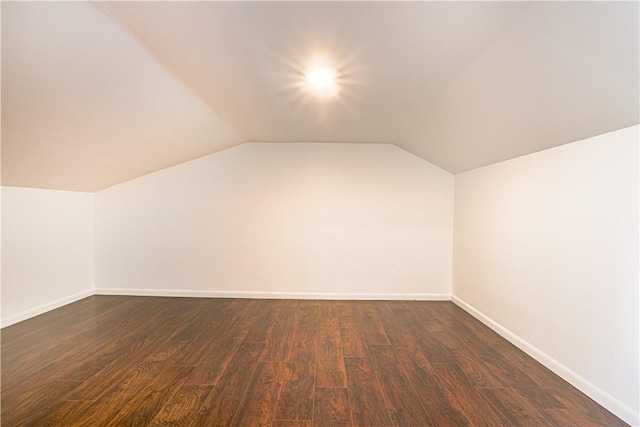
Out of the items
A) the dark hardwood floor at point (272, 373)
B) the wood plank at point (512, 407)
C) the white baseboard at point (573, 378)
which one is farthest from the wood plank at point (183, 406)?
the white baseboard at point (573, 378)

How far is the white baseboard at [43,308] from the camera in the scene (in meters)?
3.03

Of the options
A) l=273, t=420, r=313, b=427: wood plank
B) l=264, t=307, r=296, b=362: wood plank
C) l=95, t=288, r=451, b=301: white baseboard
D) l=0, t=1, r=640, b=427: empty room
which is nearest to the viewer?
l=0, t=1, r=640, b=427: empty room

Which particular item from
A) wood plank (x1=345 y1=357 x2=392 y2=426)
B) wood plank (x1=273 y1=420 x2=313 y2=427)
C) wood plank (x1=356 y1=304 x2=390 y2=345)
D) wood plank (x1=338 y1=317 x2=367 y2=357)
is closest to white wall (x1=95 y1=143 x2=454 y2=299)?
wood plank (x1=356 y1=304 x2=390 y2=345)

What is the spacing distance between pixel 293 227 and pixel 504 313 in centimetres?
246

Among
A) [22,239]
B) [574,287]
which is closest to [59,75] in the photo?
[22,239]

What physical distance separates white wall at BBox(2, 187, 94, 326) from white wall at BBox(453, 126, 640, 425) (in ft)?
15.1

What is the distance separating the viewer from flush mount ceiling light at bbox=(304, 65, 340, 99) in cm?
203

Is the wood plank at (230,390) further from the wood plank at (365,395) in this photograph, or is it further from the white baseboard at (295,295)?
the white baseboard at (295,295)

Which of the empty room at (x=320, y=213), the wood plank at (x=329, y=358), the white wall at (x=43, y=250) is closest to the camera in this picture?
the empty room at (x=320, y=213)

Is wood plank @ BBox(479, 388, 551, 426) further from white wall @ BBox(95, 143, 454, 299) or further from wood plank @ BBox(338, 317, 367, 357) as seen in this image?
white wall @ BBox(95, 143, 454, 299)

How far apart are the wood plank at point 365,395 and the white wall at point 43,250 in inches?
127

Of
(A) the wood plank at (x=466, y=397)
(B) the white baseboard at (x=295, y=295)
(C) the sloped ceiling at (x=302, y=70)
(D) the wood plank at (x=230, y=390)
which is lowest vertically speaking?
(D) the wood plank at (x=230, y=390)

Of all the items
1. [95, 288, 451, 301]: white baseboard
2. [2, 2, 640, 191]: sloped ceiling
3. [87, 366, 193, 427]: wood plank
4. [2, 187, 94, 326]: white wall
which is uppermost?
[2, 2, 640, 191]: sloped ceiling

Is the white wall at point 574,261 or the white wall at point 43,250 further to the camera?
the white wall at point 43,250
